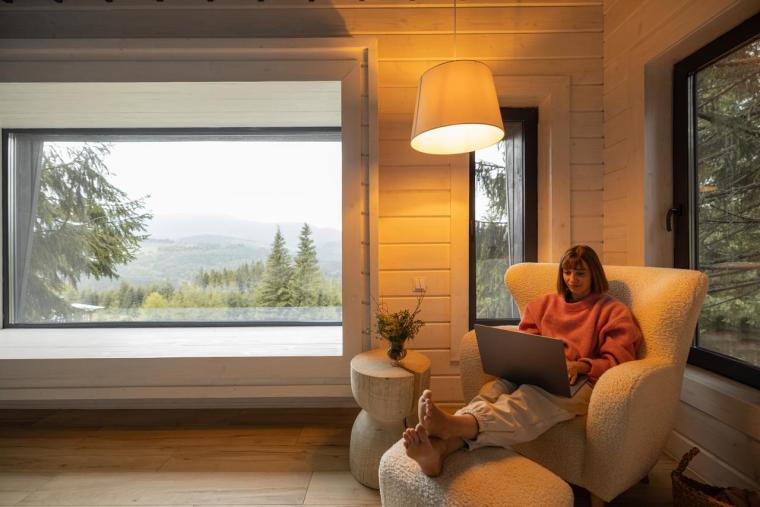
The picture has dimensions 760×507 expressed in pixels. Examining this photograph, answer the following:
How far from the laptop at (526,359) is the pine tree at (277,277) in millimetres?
2112

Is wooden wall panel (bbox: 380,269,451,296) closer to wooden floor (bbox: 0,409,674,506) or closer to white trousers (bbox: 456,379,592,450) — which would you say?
wooden floor (bbox: 0,409,674,506)

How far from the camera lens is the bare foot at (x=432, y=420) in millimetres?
1072

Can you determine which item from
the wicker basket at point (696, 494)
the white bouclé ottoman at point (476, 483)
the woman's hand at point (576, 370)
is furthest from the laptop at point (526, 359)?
the wicker basket at point (696, 494)

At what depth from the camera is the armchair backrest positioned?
1299 millimetres

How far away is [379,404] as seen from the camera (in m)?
1.50

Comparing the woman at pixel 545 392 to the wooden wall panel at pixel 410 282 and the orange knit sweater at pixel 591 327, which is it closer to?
the orange knit sweater at pixel 591 327

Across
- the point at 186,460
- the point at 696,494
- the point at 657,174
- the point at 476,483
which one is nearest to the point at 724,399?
the point at 696,494

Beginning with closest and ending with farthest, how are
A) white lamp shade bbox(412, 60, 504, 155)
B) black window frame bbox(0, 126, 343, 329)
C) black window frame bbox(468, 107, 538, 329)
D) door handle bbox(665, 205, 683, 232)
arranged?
white lamp shade bbox(412, 60, 504, 155) → door handle bbox(665, 205, 683, 232) → black window frame bbox(468, 107, 538, 329) → black window frame bbox(0, 126, 343, 329)

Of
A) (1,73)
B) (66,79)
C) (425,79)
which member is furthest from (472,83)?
(1,73)

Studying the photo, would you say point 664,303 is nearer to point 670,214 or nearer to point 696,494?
point 696,494

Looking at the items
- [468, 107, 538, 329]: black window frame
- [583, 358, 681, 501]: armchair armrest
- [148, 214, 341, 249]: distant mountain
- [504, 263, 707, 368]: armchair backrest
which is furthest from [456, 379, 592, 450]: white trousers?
[148, 214, 341, 249]: distant mountain

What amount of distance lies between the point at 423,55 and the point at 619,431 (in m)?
2.09

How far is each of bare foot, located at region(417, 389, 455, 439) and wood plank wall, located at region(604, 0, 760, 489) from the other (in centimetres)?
120

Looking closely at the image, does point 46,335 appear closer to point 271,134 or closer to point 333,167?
point 271,134
